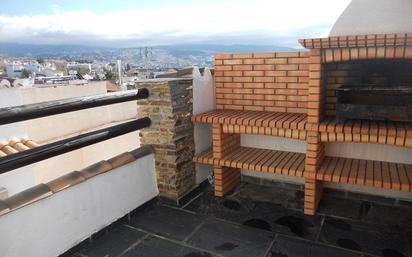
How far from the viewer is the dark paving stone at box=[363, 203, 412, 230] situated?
3121 mm

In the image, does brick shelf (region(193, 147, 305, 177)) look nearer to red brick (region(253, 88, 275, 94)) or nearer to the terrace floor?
the terrace floor

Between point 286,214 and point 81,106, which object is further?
point 286,214

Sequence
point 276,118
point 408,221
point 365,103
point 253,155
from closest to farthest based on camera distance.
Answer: point 365,103
point 408,221
point 276,118
point 253,155

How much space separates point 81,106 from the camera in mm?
2752

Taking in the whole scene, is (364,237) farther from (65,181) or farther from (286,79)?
(65,181)

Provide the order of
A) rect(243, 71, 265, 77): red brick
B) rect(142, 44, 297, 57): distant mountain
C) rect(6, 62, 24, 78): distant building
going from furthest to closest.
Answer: rect(6, 62, 24, 78): distant building < rect(142, 44, 297, 57): distant mountain < rect(243, 71, 265, 77): red brick

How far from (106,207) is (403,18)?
134 inches

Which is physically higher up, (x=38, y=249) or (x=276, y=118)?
(x=276, y=118)

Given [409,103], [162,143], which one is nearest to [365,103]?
[409,103]

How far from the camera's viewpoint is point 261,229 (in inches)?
122

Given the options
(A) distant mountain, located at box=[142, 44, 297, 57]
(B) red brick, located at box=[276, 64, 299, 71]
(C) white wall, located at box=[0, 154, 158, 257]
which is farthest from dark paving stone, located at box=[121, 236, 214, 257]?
(A) distant mountain, located at box=[142, 44, 297, 57]

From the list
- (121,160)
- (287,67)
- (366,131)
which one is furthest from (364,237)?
(121,160)

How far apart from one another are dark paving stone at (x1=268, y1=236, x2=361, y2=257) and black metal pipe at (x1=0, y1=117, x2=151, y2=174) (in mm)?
1877

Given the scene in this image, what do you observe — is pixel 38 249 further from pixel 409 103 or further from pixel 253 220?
pixel 409 103
